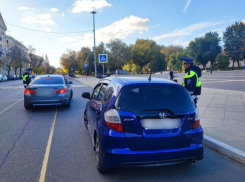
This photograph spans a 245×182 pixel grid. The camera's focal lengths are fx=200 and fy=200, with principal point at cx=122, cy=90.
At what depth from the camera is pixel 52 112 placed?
8008 mm

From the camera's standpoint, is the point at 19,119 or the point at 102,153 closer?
the point at 102,153

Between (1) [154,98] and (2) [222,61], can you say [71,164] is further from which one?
(2) [222,61]

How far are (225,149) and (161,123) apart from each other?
6.50ft

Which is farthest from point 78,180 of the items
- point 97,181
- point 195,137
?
point 195,137

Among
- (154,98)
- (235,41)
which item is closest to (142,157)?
(154,98)

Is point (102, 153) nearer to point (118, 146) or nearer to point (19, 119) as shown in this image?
point (118, 146)

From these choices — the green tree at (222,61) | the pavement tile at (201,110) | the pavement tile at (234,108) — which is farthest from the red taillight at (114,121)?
the green tree at (222,61)

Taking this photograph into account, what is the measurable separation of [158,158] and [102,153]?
807 mm

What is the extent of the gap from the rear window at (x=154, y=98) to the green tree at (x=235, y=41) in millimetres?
78942

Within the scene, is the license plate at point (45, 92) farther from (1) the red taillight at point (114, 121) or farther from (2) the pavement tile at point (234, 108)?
(2) the pavement tile at point (234, 108)

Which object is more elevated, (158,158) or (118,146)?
(118,146)

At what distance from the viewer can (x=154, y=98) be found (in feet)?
10.0

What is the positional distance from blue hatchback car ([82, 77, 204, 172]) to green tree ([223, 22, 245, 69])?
79.1 m

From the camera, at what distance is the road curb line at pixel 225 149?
12.0 ft
